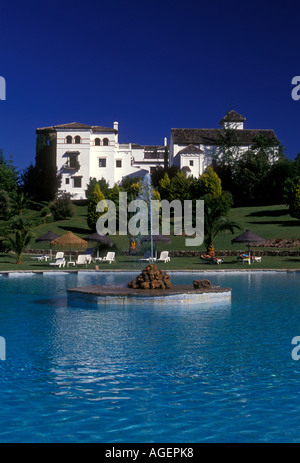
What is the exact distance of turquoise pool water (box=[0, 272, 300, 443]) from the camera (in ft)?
18.8

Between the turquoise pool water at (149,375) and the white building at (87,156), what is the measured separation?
5573cm

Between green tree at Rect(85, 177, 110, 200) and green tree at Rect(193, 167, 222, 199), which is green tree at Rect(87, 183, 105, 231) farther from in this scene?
green tree at Rect(85, 177, 110, 200)

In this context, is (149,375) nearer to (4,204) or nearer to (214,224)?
(214,224)

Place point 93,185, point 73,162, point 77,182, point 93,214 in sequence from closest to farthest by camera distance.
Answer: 1. point 93,214
2. point 93,185
3. point 77,182
4. point 73,162

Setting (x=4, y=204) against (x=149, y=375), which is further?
(x=4, y=204)

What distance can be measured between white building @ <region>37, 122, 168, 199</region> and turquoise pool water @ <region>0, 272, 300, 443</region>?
55.7m

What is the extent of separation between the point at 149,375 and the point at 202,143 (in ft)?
221

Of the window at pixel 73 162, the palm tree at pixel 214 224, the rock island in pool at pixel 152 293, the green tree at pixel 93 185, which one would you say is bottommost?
the rock island in pool at pixel 152 293

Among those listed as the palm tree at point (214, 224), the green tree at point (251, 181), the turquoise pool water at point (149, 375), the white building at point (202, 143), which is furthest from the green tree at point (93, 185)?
the turquoise pool water at point (149, 375)

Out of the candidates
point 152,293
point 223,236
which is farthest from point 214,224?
point 152,293

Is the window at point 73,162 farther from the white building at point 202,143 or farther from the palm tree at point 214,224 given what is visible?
the palm tree at point 214,224

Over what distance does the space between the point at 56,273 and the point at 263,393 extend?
19582 millimetres

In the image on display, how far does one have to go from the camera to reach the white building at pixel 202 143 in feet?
232

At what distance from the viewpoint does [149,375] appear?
300 inches
